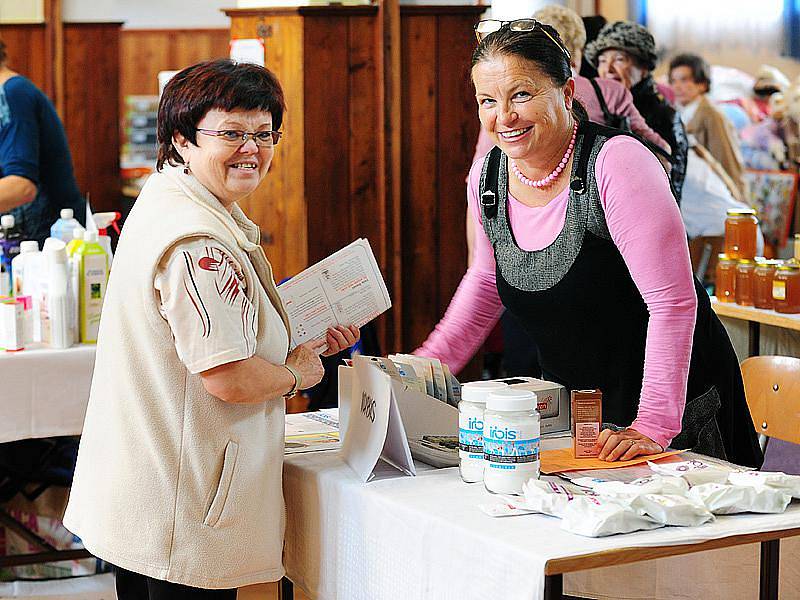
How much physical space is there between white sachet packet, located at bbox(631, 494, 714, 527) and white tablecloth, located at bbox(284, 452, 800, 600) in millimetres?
11

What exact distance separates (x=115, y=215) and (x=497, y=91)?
1825mm

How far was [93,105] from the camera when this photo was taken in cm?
670

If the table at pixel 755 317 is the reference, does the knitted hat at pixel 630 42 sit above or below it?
above

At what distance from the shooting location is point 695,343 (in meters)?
2.26

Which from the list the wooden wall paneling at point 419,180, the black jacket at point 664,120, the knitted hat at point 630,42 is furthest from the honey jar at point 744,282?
the wooden wall paneling at point 419,180

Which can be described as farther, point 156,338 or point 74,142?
point 74,142

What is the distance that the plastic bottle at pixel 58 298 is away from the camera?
3131mm

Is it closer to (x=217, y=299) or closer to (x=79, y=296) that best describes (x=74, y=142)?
(x=79, y=296)

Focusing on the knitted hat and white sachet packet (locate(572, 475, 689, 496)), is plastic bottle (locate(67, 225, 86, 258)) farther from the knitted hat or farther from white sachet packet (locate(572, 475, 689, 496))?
the knitted hat

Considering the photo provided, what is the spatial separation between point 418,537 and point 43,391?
170cm

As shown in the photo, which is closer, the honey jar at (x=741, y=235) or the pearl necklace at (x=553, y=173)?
the pearl necklace at (x=553, y=173)

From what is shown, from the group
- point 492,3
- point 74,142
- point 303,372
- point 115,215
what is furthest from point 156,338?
point 74,142

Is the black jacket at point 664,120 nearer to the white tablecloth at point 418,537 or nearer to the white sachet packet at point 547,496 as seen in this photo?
the white tablecloth at point 418,537

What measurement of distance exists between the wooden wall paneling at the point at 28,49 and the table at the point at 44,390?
12.5 ft
